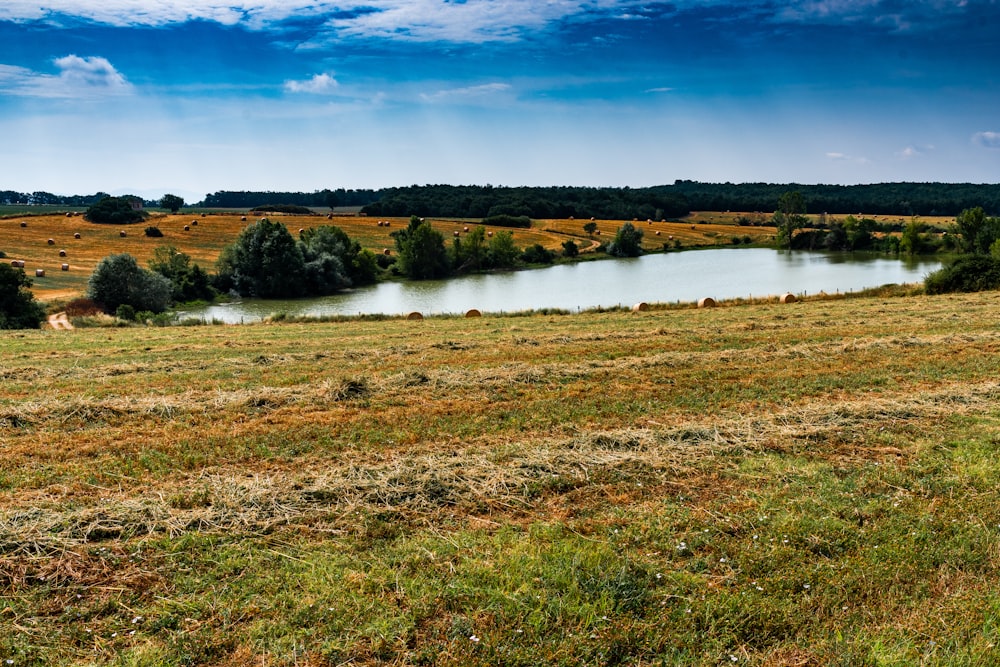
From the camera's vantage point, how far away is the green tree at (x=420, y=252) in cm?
7181

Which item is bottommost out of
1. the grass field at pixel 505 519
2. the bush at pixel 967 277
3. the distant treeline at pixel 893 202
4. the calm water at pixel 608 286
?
the calm water at pixel 608 286

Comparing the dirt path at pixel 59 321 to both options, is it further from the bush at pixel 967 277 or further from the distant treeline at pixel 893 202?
the distant treeline at pixel 893 202

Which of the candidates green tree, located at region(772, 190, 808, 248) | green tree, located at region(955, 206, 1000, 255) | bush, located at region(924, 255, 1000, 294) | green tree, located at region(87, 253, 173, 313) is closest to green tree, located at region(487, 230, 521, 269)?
green tree, located at region(87, 253, 173, 313)

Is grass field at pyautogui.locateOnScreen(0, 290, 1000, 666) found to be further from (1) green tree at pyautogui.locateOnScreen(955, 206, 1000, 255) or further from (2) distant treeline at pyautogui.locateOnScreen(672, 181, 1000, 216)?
(2) distant treeline at pyautogui.locateOnScreen(672, 181, 1000, 216)

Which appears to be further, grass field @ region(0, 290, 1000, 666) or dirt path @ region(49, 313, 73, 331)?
dirt path @ region(49, 313, 73, 331)

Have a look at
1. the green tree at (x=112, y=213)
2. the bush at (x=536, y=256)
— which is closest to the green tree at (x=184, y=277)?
the green tree at (x=112, y=213)

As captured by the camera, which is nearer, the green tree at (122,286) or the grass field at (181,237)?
the green tree at (122,286)

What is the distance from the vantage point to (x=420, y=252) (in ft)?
236

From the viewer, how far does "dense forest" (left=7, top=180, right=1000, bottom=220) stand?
127375mm

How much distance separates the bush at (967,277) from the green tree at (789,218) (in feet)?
263

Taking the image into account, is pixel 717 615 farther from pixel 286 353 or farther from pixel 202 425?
pixel 286 353

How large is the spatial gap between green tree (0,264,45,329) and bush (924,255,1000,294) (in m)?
42.0

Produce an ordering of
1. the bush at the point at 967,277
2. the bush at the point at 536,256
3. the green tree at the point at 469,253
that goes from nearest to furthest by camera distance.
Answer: the bush at the point at 967,277 → the green tree at the point at 469,253 → the bush at the point at 536,256

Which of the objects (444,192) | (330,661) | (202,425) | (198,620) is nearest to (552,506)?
(330,661)
